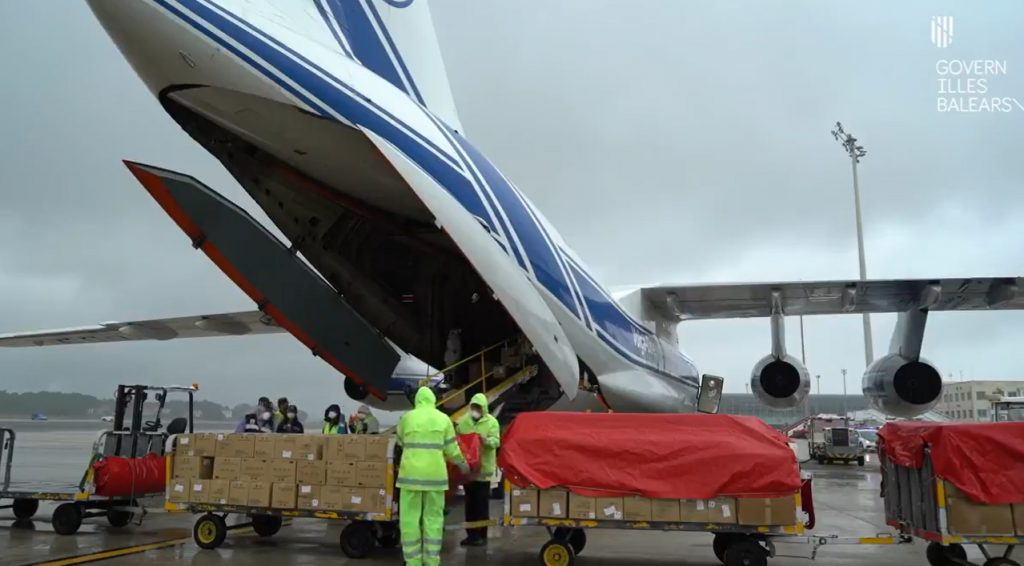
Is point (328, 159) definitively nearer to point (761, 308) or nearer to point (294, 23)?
point (294, 23)

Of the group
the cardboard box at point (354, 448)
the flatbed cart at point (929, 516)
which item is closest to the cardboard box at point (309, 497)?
the cardboard box at point (354, 448)

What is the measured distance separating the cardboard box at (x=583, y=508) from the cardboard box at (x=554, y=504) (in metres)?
0.04

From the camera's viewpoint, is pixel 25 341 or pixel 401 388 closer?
pixel 401 388

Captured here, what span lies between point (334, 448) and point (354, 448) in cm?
18

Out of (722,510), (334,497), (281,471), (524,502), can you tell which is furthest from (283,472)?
(722,510)

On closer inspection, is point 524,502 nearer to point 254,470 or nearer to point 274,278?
point 254,470

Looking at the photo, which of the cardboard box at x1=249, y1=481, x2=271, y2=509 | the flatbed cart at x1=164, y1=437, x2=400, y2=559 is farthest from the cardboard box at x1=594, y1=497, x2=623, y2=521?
the cardboard box at x1=249, y1=481, x2=271, y2=509

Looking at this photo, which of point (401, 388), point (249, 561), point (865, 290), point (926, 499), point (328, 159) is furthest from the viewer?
point (865, 290)

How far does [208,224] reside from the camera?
21.2ft

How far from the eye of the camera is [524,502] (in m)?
5.53

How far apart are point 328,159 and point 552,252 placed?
229 centimetres

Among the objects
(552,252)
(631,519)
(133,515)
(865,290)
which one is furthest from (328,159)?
(865,290)

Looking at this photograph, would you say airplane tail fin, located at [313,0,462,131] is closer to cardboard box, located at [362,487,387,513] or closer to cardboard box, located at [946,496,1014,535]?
cardboard box, located at [362,487,387,513]

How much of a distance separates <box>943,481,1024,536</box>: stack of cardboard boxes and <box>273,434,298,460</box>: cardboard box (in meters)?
4.90
